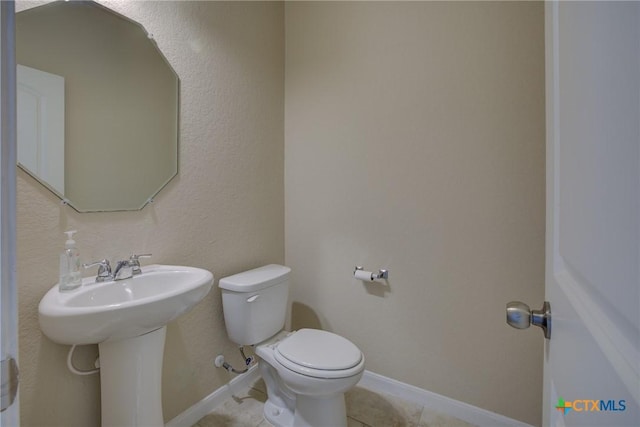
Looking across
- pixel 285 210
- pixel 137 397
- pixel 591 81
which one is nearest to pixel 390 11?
pixel 285 210

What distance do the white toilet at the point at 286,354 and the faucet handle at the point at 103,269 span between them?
0.51 m

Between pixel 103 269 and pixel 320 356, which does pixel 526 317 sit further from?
pixel 103 269

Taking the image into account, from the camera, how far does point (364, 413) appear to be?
1495 mm

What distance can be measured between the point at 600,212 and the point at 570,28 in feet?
1.00

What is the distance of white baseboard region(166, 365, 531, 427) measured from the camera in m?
1.36

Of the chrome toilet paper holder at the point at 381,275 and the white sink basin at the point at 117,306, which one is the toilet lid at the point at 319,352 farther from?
the white sink basin at the point at 117,306

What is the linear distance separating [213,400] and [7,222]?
1.57 metres

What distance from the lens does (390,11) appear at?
1584 mm

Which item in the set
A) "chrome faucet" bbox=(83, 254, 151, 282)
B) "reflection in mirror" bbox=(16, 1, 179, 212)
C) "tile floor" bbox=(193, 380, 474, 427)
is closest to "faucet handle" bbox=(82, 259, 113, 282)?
"chrome faucet" bbox=(83, 254, 151, 282)

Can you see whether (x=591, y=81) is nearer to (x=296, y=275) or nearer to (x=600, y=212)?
(x=600, y=212)

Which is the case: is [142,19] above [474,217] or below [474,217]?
above

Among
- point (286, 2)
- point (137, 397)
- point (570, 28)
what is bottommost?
point (137, 397)

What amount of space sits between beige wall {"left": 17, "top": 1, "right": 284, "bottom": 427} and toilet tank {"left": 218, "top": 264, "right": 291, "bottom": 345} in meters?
0.12

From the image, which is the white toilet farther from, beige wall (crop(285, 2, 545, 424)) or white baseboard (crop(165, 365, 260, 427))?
beige wall (crop(285, 2, 545, 424))
